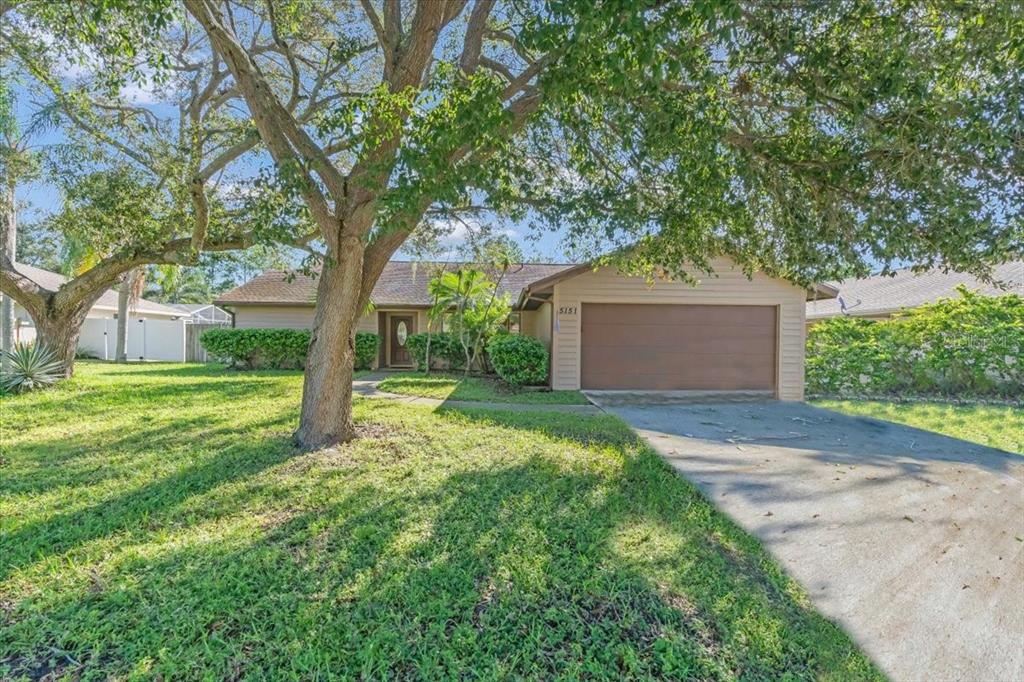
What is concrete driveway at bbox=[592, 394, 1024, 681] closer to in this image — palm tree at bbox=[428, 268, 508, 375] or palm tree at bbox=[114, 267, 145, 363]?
palm tree at bbox=[428, 268, 508, 375]

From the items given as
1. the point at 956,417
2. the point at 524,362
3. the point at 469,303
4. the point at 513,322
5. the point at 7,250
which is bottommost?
the point at 956,417

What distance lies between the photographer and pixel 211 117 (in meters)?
9.84

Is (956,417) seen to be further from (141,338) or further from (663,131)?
(141,338)

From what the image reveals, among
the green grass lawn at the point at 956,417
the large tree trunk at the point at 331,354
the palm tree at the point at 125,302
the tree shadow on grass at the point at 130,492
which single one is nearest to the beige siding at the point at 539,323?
the green grass lawn at the point at 956,417

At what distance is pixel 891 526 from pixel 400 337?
619 inches

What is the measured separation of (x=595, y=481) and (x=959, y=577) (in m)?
2.79

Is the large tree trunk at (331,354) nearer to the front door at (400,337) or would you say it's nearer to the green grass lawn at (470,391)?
the green grass lawn at (470,391)

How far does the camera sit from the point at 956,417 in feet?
30.8

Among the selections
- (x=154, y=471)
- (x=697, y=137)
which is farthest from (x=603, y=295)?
(x=154, y=471)

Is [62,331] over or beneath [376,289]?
beneath

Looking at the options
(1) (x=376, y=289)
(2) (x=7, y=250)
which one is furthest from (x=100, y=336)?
(1) (x=376, y=289)

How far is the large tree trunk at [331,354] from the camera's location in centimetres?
560

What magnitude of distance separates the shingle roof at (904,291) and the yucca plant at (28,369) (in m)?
19.9

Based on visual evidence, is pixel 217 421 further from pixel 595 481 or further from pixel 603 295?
pixel 603 295
